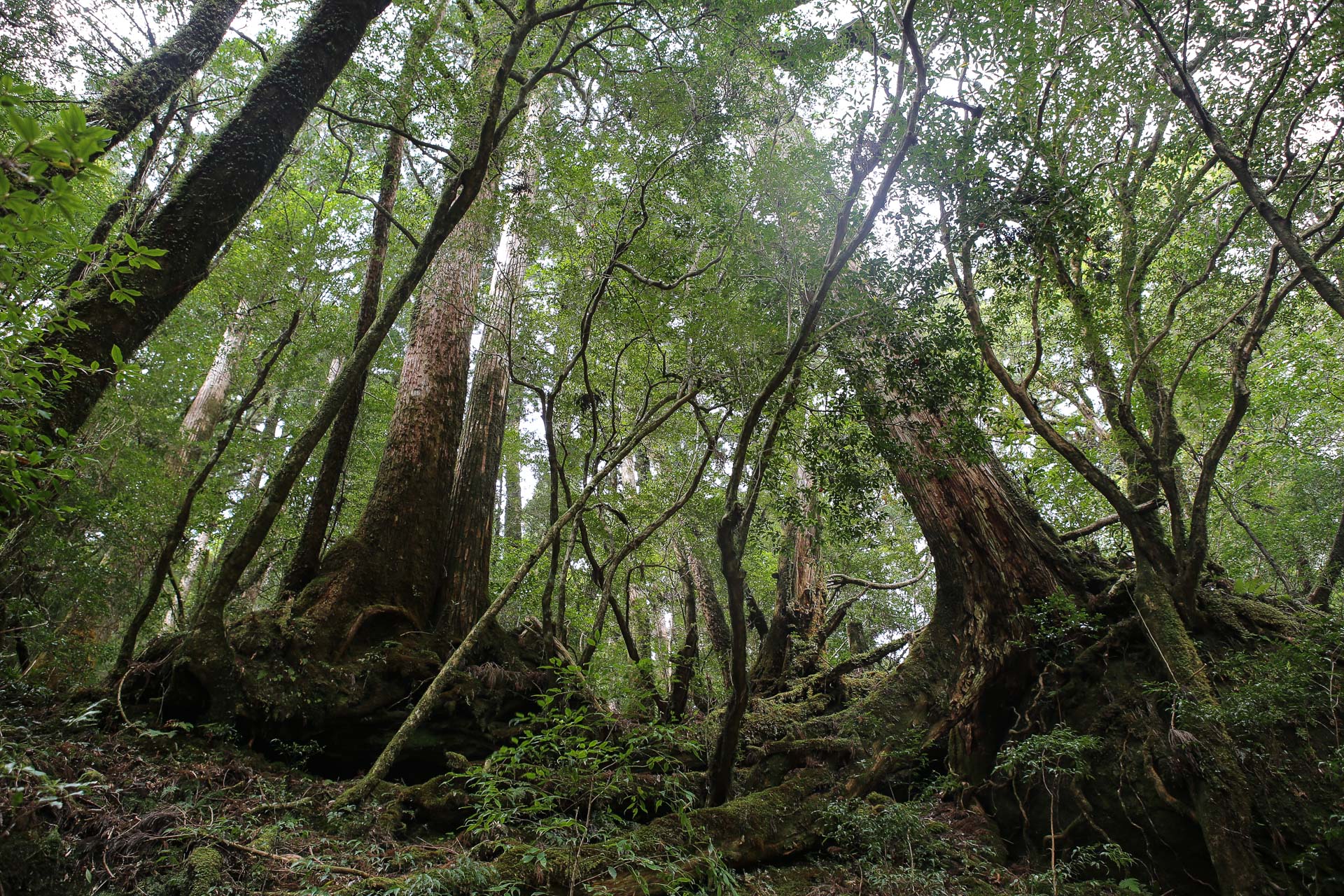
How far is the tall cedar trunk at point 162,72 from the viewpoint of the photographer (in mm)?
4844

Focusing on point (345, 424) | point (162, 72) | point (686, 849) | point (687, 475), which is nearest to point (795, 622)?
point (687, 475)

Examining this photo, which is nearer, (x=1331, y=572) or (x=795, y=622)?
(x=1331, y=572)

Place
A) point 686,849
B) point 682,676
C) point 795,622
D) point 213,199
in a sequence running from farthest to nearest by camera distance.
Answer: point 795,622 → point 682,676 → point 213,199 → point 686,849

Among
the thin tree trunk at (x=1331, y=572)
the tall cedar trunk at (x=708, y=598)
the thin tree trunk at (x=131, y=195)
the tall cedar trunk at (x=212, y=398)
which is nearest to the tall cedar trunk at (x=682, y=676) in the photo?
the tall cedar trunk at (x=708, y=598)

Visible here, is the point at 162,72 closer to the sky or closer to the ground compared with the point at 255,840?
closer to the sky

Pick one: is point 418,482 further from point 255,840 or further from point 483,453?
point 255,840

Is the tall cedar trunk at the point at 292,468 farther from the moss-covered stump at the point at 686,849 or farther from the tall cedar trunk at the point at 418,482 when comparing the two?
the moss-covered stump at the point at 686,849

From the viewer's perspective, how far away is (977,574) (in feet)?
21.9

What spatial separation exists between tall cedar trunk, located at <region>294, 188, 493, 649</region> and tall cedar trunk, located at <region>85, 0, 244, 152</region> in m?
2.80

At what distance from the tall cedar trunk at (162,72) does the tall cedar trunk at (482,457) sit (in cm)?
295

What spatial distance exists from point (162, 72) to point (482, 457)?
4446 mm

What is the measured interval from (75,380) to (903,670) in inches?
302

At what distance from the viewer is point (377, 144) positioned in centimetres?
849

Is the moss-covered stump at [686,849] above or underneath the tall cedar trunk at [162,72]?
underneath
